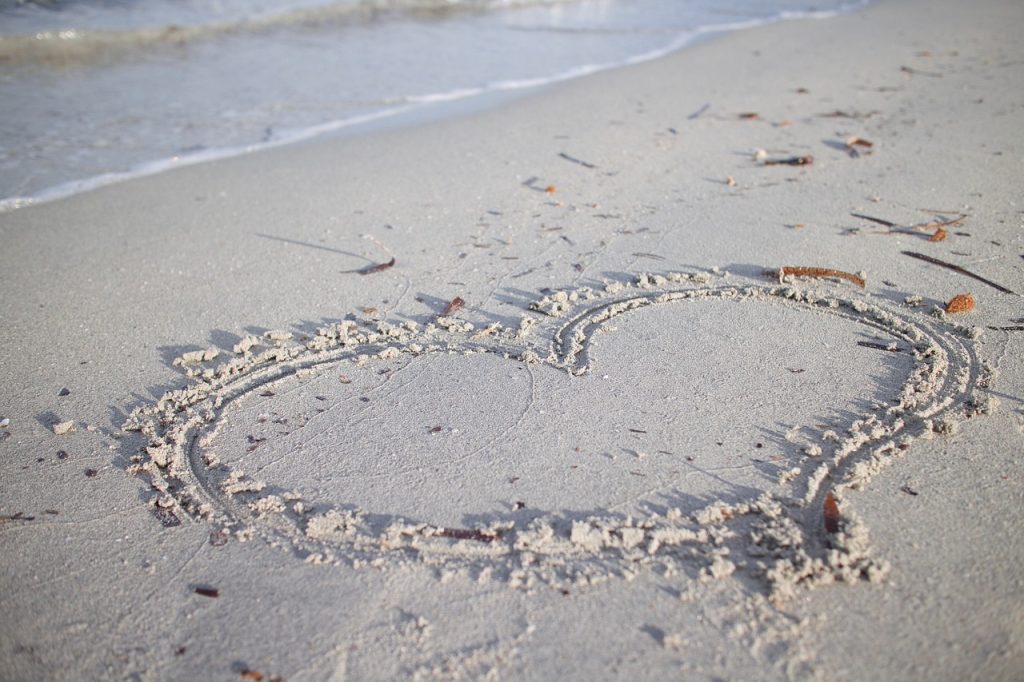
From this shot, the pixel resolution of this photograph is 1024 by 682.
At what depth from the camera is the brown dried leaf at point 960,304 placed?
125 inches

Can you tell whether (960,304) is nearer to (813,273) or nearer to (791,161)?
(813,273)

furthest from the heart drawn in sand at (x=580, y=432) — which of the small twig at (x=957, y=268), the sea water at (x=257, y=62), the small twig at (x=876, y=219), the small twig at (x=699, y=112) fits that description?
the sea water at (x=257, y=62)

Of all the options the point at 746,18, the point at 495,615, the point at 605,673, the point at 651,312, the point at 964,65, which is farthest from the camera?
the point at 746,18

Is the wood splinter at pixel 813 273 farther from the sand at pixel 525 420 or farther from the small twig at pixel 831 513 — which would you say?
the small twig at pixel 831 513

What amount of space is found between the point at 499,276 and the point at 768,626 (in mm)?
2120

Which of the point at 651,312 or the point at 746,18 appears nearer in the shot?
the point at 651,312

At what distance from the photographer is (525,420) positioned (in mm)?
2670

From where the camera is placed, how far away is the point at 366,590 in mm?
2018

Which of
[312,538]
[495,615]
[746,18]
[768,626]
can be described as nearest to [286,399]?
[312,538]

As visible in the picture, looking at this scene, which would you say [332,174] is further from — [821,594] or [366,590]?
[821,594]

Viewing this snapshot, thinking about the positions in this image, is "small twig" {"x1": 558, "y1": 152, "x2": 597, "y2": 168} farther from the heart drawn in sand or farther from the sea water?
the sea water

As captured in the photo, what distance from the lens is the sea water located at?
18.6 feet

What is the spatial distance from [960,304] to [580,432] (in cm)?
178

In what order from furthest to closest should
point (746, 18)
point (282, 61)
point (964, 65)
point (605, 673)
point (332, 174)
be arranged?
point (746, 18) < point (282, 61) < point (964, 65) < point (332, 174) < point (605, 673)
